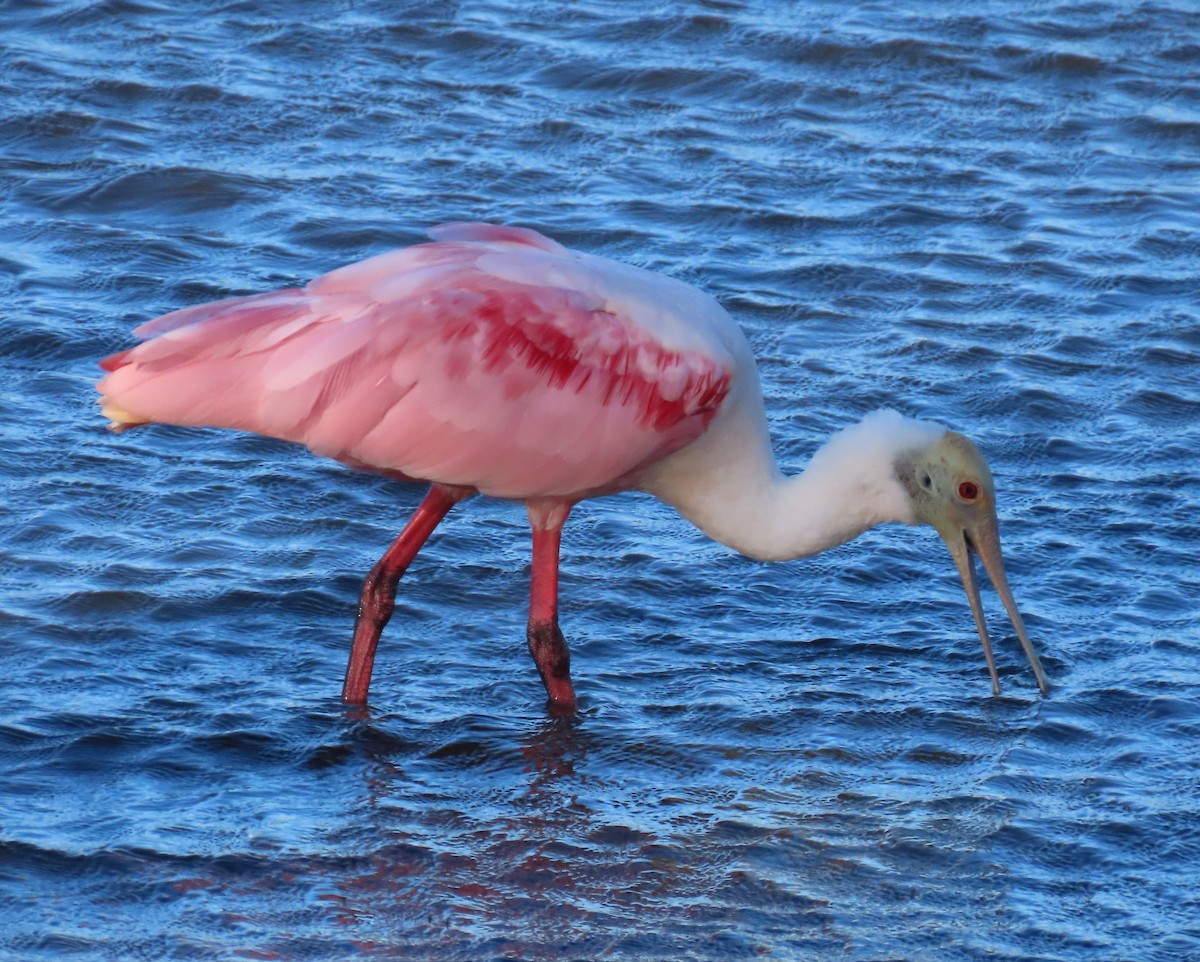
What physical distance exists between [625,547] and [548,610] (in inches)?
45.0

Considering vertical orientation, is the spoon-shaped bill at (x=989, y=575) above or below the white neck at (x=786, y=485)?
below

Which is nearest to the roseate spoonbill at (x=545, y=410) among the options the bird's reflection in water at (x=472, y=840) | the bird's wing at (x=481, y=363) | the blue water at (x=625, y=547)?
the bird's wing at (x=481, y=363)

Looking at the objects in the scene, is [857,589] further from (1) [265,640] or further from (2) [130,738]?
(2) [130,738]

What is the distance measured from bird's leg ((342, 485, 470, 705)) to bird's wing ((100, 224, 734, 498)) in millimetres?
294

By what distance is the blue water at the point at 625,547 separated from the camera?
6.61 metres

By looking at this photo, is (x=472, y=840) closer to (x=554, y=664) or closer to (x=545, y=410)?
(x=554, y=664)

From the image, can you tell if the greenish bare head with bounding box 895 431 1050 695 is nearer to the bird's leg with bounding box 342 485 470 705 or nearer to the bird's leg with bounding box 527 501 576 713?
the bird's leg with bounding box 527 501 576 713

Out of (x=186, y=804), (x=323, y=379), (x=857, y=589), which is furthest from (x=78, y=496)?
(x=857, y=589)

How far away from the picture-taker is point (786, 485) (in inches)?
314

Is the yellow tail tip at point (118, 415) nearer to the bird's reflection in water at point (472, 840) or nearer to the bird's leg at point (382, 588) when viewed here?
the bird's leg at point (382, 588)

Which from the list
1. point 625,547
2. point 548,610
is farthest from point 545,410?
point 625,547

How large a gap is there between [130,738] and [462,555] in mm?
2034

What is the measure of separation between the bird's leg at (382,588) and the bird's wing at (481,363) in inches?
11.6

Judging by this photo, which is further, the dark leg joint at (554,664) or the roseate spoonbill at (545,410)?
the dark leg joint at (554,664)
